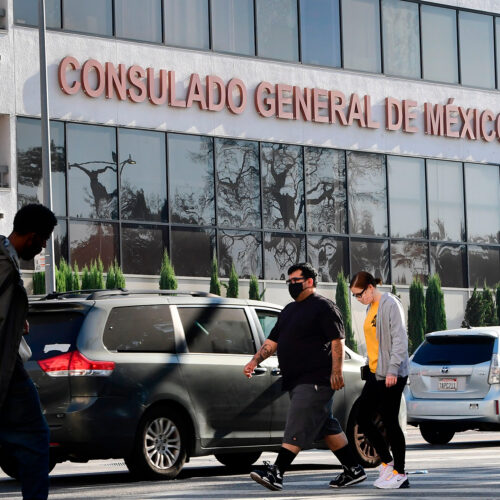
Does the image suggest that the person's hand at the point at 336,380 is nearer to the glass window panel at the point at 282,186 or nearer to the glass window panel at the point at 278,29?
the glass window panel at the point at 282,186

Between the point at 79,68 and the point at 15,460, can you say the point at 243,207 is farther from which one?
the point at 15,460

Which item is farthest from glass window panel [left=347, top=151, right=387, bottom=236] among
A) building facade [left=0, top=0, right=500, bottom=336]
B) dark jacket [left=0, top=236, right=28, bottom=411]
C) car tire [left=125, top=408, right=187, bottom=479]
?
dark jacket [left=0, top=236, right=28, bottom=411]

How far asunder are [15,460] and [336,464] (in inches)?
330

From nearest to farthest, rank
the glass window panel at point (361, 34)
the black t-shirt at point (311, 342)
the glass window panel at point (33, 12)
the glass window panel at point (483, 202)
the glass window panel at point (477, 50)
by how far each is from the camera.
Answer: the black t-shirt at point (311, 342), the glass window panel at point (33, 12), the glass window panel at point (361, 34), the glass window panel at point (483, 202), the glass window panel at point (477, 50)

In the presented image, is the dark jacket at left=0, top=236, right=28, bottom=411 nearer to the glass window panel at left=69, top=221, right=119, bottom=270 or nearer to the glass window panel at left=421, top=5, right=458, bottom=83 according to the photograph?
the glass window panel at left=69, top=221, right=119, bottom=270

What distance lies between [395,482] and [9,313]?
18.6 feet

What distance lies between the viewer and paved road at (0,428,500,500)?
12109 mm

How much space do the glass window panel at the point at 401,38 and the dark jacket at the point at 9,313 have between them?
2938 centimetres

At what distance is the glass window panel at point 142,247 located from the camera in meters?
31.4

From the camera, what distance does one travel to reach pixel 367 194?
35906 mm

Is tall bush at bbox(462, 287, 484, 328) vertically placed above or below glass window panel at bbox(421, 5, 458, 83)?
below

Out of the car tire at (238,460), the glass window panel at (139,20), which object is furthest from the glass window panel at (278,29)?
the car tire at (238,460)

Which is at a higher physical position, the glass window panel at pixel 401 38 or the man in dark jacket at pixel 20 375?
the glass window panel at pixel 401 38

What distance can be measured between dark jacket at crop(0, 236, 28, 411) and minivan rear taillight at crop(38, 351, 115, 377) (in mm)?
5491
